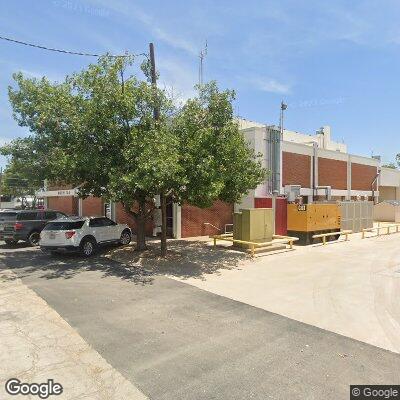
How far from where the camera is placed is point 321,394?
4617 millimetres

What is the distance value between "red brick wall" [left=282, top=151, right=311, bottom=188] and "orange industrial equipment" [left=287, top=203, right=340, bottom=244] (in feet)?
16.0

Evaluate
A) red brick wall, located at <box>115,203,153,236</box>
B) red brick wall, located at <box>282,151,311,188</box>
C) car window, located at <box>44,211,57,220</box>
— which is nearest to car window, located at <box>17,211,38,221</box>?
car window, located at <box>44,211,57,220</box>

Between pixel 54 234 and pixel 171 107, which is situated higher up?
pixel 171 107

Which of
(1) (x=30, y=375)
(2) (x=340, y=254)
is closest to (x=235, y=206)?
(2) (x=340, y=254)

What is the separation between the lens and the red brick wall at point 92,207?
89.9 ft

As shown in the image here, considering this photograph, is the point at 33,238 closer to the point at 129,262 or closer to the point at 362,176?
the point at 129,262

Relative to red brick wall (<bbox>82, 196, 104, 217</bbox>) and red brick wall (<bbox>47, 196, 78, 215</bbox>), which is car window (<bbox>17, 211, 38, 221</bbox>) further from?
red brick wall (<bbox>47, 196, 78, 215</bbox>)

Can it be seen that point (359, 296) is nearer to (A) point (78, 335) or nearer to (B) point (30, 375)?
(A) point (78, 335)

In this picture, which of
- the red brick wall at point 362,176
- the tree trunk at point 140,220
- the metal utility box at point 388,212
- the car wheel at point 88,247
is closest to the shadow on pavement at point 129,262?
the car wheel at point 88,247

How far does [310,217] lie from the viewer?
19.4 meters

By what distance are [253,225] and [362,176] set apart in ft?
74.8

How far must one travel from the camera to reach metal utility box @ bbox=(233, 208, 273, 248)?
16.6 m

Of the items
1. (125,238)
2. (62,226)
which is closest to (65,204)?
(125,238)

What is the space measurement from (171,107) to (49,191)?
27.3m
